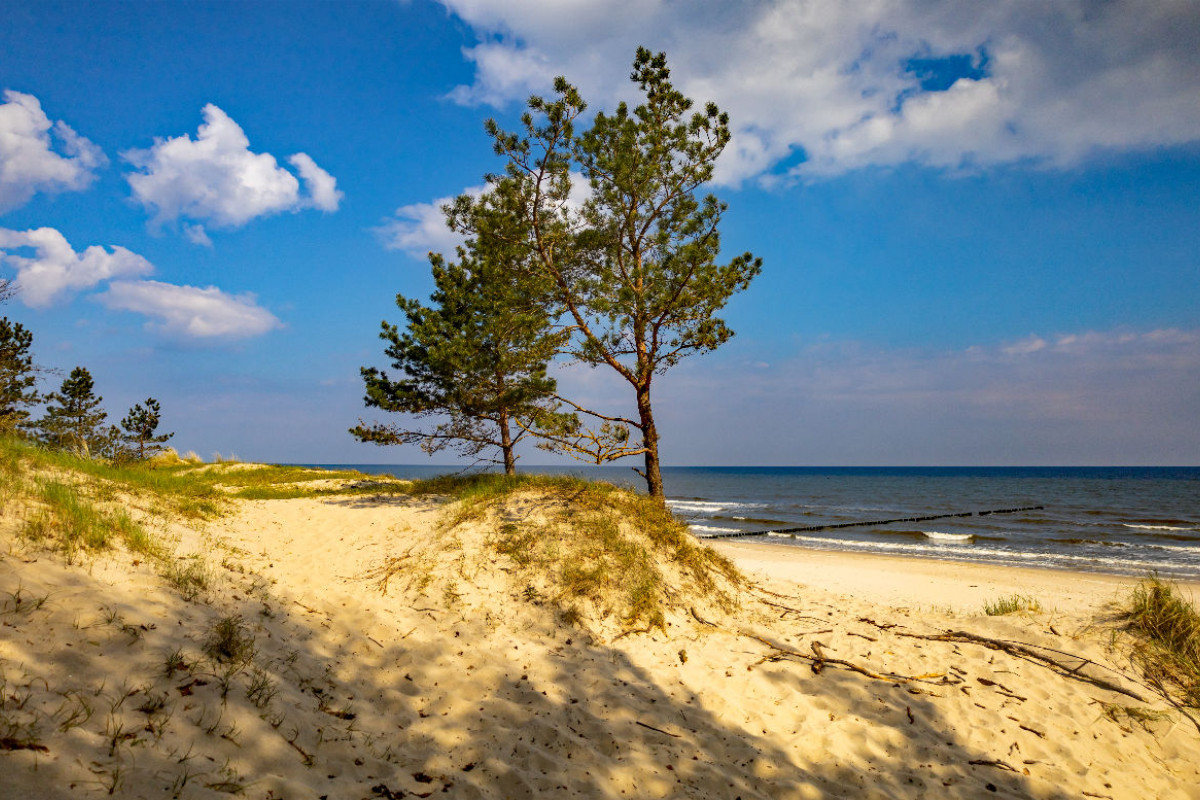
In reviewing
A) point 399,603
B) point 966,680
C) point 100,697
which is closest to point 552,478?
point 399,603

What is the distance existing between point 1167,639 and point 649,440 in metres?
8.61

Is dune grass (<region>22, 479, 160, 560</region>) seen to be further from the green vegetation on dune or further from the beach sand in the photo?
the beach sand

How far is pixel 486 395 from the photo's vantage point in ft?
59.2

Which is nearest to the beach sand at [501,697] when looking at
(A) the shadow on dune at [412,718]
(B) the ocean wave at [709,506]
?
(A) the shadow on dune at [412,718]

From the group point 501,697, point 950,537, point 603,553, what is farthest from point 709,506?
→ point 501,697

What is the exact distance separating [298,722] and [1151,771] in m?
8.38

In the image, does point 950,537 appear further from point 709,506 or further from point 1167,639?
point 1167,639

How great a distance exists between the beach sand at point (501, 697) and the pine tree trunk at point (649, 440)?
3.40m

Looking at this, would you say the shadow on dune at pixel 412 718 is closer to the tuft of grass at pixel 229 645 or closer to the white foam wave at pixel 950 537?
the tuft of grass at pixel 229 645

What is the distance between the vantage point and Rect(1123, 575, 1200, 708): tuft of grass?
6.94 meters

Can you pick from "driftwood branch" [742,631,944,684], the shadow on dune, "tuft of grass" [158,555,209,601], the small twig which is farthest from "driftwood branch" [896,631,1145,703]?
"tuft of grass" [158,555,209,601]

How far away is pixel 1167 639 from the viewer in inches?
300

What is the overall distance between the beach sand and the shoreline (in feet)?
18.1

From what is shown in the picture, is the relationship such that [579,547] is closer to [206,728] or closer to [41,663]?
[206,728]
